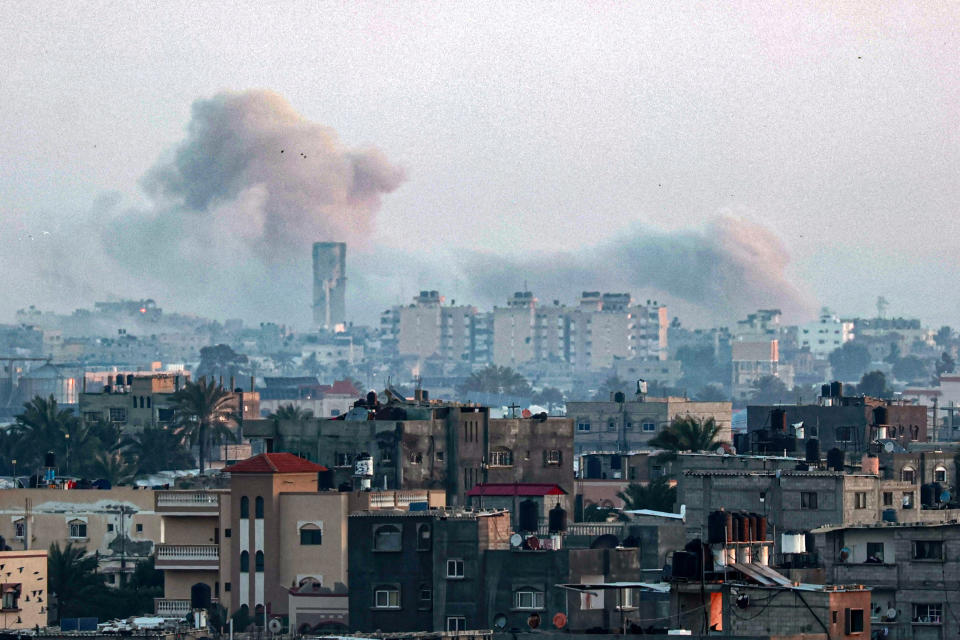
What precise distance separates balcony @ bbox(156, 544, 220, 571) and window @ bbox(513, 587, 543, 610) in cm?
1611

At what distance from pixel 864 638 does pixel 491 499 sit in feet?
130

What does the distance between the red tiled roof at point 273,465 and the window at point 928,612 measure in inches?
890

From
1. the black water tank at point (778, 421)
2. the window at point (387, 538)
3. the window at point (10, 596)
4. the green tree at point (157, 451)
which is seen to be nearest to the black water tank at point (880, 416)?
the black water tank at point (778, 421)

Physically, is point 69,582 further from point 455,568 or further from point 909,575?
point 909,575

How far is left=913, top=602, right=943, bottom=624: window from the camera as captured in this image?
58.2 meters

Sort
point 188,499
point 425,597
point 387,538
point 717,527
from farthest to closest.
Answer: point 188,499, point 387,538, point 425,597, point 717,527

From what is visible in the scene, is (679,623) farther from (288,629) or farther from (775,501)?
(775,501)

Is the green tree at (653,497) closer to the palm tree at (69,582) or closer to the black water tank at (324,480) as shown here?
the black water tank at (324,480)

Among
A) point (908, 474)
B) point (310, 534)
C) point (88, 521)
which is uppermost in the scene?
point (908, 474)

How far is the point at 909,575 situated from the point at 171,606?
24810 millimetres

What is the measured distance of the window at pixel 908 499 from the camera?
78.7 m

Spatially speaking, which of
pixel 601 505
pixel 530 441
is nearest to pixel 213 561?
pixel 530 441

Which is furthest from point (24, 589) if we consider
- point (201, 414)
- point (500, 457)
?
point (201, 414)

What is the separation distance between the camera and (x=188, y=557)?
77938 millimetres
